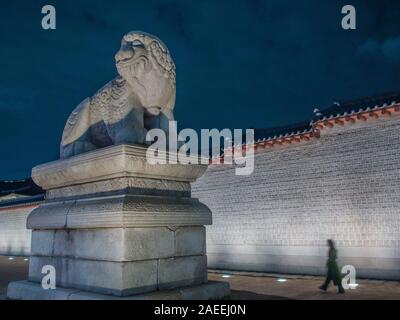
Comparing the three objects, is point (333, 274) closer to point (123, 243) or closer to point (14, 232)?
point (123, 243)

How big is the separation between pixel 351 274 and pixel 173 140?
25.7ft

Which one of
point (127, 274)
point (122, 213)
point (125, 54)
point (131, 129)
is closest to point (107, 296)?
point (127, 274)

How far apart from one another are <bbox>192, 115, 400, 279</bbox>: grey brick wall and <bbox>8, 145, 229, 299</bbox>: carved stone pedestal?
7.40 metres

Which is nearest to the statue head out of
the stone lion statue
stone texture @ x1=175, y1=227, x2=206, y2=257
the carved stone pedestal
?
the stone lion statue

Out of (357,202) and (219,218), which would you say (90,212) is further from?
(219,218)

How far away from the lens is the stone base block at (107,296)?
11.0ft

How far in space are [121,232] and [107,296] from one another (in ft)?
1.76

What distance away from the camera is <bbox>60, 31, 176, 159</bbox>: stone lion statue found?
13.0 ft

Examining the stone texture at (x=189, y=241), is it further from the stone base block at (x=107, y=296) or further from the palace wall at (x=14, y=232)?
the palace wall at (x=14, y=232)

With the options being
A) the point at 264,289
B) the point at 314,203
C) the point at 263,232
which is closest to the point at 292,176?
the point at 314,203

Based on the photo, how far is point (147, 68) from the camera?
399 centimetres

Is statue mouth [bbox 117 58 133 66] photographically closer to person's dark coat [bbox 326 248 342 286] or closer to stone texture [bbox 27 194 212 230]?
stone texture [bbox 27 194 212 230]

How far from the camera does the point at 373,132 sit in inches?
415

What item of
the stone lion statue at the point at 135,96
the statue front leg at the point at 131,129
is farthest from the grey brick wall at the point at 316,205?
the statue front leg at the point at 131,129
